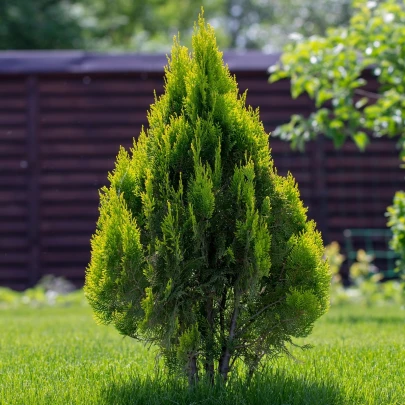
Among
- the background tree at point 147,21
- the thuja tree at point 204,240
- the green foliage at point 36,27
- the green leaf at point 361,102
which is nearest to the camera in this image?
the thuja tree at point 204,240

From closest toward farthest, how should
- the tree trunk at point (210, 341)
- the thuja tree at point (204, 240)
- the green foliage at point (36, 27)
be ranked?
the thuja tree at point (204, 240)
the tree trunk at point (210, 341)
the green foliage at point (36, 27)

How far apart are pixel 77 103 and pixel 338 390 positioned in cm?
882

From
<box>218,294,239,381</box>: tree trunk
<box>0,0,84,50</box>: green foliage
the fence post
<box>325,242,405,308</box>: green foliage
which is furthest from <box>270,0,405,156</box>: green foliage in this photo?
<box>0,0,84,50</box>: green foliage

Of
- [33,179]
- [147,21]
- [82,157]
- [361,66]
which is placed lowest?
[33,179]

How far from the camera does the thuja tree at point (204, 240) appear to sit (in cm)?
397

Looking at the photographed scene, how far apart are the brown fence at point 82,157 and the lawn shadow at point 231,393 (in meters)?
7.93

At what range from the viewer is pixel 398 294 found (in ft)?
36.9

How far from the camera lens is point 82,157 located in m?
12.0

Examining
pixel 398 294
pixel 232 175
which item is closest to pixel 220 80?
pixel 232 175

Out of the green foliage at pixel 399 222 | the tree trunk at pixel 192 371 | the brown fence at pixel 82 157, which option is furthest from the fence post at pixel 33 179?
the tree trunk at pixel 192 371

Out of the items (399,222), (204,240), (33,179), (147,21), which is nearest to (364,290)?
(399,222)

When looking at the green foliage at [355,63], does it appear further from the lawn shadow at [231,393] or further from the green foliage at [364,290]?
the lawn shadow at [231,393]

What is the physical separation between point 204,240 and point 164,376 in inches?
38.3

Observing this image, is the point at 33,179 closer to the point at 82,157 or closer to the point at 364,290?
the point at 82,157
